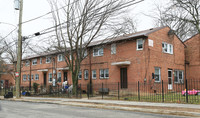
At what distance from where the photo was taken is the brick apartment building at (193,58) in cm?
2638

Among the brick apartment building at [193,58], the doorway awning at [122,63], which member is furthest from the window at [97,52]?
the brick apartment building at [193,58]

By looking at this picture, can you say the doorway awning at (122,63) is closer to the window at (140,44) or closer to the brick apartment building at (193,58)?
the window at (140,44)

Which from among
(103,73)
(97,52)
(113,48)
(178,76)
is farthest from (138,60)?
(178,76)

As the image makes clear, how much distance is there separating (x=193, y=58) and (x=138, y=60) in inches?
370

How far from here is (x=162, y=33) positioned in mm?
24422

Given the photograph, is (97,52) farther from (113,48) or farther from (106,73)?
(106,73)

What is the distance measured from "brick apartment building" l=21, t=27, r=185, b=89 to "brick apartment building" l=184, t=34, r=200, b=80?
0.96 metres

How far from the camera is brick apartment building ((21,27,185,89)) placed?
21.9 metres

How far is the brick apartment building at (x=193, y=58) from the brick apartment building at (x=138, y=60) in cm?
96

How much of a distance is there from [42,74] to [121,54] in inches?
714

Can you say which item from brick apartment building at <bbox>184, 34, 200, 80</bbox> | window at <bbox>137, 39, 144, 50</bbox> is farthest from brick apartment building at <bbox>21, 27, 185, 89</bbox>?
brick apartment building at <bbox>184, 34, 200, 80</bbox>

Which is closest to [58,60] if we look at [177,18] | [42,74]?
[42,74]

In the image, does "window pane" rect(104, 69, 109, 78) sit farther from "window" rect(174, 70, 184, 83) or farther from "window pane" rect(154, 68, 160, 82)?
"window" rect(174, 70, 184, 83)

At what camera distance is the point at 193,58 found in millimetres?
27172
